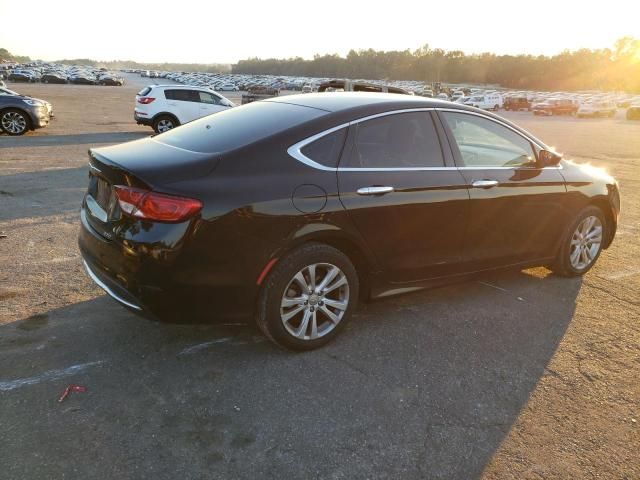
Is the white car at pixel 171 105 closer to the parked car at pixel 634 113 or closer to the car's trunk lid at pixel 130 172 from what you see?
the car's trunk lid at pixel 130 172

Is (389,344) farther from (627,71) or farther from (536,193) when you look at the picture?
(627,71)

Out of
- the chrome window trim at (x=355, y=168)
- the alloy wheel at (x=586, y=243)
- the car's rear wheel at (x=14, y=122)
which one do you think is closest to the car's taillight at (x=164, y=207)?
the chrome window trim at (x=355, y=168)

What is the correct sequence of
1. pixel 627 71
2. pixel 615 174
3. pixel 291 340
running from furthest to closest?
pixel 627 71 → pixel 615 174 → pixel 291 340

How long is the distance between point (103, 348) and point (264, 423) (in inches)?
53.1

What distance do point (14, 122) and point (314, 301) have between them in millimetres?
14203

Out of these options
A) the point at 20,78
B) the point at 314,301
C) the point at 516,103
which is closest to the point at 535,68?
the point at 516,103

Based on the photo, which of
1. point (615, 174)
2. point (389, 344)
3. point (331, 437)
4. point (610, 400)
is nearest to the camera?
point (331, 437)

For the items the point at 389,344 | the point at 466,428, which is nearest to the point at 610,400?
the point at 466,428

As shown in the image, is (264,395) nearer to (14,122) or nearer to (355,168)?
(355,168)

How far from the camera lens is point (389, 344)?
3.72 meters

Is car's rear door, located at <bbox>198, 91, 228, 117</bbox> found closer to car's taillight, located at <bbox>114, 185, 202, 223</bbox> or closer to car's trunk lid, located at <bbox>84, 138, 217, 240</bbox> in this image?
car's trunk lid, located at <bbox>84, 138, 217, 240</bbox>

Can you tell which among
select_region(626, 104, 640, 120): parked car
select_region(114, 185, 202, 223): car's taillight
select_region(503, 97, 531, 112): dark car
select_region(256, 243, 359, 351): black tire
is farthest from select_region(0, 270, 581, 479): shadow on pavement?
select_region(503, 97, 531, 112): dark car

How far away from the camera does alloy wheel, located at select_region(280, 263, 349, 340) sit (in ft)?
11.1

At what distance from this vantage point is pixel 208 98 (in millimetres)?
17047
